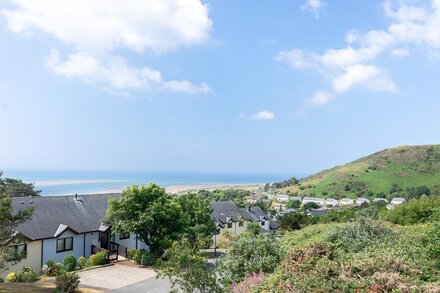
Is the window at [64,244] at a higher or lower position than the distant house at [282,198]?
higher

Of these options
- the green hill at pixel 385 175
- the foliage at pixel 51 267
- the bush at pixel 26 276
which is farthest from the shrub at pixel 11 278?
the green hill at pixel 385 175

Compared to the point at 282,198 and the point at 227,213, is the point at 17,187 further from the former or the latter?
the point at 282,198

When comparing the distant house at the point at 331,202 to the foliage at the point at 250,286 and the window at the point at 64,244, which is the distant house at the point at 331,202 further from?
the foliage at the point at 250,286

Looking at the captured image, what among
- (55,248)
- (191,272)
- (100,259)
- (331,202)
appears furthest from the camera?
(331,202)

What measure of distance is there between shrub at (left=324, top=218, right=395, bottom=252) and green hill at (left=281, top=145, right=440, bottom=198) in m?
98.0

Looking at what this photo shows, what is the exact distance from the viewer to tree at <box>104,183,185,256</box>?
90.9 feet

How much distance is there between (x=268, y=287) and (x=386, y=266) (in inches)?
117

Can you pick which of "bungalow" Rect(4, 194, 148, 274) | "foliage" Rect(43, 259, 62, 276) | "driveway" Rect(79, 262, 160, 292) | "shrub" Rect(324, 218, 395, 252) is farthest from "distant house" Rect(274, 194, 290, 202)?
"shrub" Rect(324, 218, 395, 252)

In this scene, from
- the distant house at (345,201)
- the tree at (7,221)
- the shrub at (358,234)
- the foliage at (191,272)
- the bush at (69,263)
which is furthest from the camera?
the distant house at (345,201)

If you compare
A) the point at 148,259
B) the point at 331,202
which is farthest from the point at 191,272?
the point at 331,202

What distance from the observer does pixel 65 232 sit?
92.4ft

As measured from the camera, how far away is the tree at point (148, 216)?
27719mm

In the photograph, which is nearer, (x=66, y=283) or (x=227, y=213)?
(x=66, y=283)

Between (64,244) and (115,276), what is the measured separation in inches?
250
